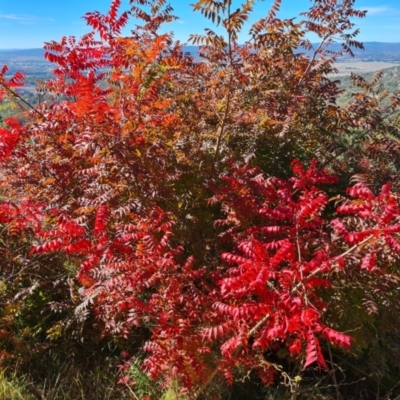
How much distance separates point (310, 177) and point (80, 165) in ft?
8.18

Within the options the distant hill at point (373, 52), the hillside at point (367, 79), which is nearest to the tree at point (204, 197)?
the distant hill at point (373, 52)

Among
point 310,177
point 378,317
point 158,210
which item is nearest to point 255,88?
point 310,177

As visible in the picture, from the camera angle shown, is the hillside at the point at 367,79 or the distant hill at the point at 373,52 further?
the hillside at the point at 367,79

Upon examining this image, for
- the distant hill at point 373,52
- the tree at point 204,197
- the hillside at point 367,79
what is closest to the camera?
the tree at point 204,197

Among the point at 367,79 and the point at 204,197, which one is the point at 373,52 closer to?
the point at 367,79

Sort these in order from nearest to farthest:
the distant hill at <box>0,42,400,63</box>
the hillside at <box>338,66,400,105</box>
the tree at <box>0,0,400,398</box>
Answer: the tree at <box>0,0,400,398</box>, the distant hill at <box>0,42,400,63</box>, the hillside at <box>338,66,400,105</box>

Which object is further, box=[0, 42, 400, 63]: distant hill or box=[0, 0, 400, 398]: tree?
box=[0, 42, 400, 63]: distant hill

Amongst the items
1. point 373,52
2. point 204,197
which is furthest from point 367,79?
point 373,52

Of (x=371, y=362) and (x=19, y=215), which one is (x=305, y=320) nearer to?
(x=371, y=362)

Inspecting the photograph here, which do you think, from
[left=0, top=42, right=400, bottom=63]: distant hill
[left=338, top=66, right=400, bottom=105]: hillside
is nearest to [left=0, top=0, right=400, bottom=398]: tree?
[left=0, top=42, right=400, bottom=63]: distant hill

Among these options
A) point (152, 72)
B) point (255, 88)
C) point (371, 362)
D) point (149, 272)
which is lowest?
point (371, 362)

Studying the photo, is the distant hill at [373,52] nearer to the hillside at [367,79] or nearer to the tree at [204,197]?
the hillside at [367,79]

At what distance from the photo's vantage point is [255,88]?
584cm

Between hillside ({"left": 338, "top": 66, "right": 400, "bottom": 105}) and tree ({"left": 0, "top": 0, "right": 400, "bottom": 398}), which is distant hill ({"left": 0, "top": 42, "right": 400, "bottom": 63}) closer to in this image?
hillside ({"left": 338, "top": 66, "right": 400, "bottom": 105})
